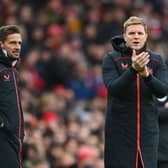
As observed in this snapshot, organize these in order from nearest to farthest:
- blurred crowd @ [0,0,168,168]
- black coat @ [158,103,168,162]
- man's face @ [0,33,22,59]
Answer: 1. man's face @ [0,33,22,59]
2. black coat @ [158,103,168,162]
3. blurred crowd @ [0,0,168,168]

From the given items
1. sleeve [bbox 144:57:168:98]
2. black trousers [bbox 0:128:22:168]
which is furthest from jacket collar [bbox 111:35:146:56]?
black trousers [bbox 0:128:22:168]

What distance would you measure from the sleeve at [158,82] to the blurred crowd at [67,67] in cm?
318

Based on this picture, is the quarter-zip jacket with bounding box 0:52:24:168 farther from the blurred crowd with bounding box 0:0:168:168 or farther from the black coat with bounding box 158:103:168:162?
the blurred crowd with bounding box 0:0:168:168

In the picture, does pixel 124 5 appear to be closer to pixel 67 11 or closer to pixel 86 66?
pixel 67 11

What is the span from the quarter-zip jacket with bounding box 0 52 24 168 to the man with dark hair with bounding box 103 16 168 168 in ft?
2.67

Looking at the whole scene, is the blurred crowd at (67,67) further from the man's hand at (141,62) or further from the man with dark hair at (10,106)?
the man's hand at (141,62)

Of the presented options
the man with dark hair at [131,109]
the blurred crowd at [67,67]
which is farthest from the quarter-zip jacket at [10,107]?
the blurred crowd at [67,67]

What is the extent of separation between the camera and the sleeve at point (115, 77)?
763 centimetres

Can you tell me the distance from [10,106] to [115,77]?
0.99m

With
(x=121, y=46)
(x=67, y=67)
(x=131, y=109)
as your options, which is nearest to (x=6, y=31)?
(x=121, y=46)

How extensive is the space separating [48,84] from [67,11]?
3.02 meters

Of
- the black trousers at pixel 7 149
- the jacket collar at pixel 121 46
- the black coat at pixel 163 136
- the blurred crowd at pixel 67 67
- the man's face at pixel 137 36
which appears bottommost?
the blurred crowd at pixel 67 67

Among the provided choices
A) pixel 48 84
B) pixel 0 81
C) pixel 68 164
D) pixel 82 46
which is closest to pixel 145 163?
pixel 0 81

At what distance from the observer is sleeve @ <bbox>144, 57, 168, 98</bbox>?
7.67 m
